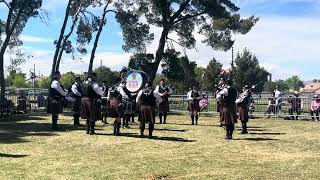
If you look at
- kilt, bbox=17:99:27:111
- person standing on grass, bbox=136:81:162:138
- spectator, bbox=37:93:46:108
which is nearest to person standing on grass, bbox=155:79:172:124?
person standing on grass, bbox=136:81:162:138

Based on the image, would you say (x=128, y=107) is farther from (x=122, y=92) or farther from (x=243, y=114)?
(x=243, y=114)

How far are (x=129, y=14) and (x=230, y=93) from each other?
849 inches

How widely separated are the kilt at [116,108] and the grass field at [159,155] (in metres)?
0.69

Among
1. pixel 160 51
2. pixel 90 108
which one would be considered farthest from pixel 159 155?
pixel 160 51

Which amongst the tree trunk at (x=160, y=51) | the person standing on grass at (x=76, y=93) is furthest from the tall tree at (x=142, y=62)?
the person standing on grass at (x=76, y=93)

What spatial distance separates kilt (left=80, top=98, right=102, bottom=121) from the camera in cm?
1702

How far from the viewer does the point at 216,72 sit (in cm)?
7450

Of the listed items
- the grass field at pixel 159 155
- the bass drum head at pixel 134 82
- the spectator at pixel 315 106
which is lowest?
the grass field at pixel 159 155

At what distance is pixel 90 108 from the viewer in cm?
1698

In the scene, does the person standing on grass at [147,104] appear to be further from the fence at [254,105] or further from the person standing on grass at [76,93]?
the fence at [254,105]

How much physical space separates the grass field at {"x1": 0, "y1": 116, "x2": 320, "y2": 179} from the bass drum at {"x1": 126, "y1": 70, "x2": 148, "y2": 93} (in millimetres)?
1504

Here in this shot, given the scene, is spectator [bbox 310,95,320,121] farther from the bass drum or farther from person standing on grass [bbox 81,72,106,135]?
person standing on grass [bbox 81,72,106,135]

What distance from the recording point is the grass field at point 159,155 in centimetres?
1055

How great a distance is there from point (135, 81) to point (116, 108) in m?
1.21
